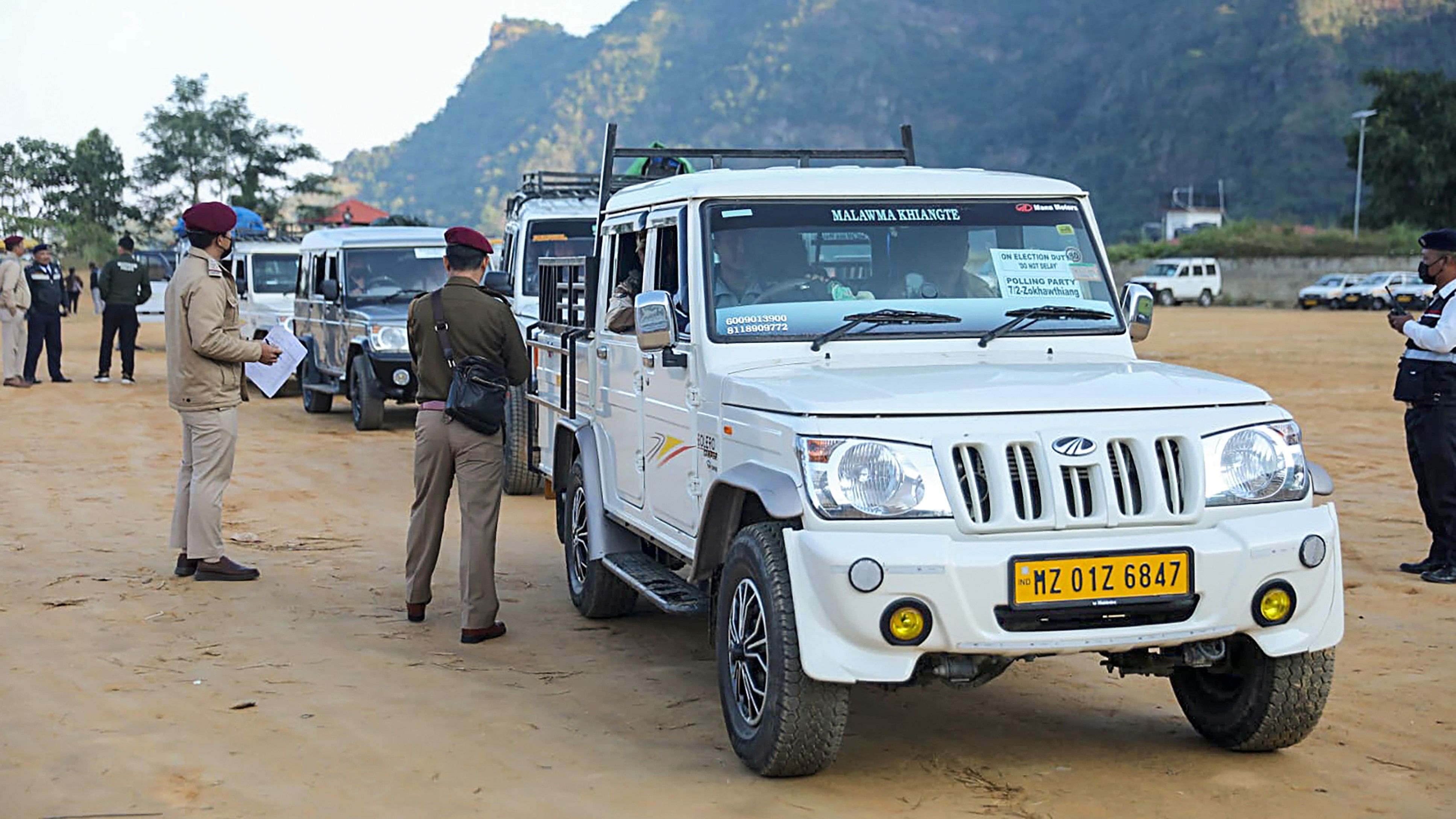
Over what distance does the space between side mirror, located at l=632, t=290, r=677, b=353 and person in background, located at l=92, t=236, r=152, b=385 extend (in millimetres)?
16948

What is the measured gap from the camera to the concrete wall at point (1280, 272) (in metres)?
60.8

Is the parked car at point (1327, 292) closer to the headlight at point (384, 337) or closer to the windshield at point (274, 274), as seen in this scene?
the windshield at point (274, 274)

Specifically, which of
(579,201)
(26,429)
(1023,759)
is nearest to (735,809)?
(1023,759)

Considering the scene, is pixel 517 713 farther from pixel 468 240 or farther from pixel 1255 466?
pixel 1255 466

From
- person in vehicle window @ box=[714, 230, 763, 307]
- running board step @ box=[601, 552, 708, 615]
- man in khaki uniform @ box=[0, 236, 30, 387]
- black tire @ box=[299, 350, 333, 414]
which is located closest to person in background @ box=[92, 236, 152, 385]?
man in khaki uniform @ box=[0, 236, 30, 387]

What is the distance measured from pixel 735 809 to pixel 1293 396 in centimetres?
1665

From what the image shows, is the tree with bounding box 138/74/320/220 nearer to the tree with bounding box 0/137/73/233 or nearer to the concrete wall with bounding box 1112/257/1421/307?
the tree with bounding box 0/137/73/233

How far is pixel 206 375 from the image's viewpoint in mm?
8422

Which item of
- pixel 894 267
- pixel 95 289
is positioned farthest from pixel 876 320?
pixel 95 289

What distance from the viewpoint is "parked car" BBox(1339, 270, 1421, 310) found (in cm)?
4991

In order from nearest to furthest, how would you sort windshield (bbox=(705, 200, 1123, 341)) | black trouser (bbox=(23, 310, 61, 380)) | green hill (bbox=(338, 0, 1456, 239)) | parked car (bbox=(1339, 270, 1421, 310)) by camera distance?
1. windshield (bbox=(705, 200, 1123, 341))
2. black trouser (bbox=(23, 310, 61, 380))
3. parked car (bbox=(1339, 270, 1421, 310))
4. green hill (bbox=(338, 0, 1456, 239))

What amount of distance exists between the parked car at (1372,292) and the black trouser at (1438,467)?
44.0 m

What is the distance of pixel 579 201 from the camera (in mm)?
14523

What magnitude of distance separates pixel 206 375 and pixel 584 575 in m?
2.40
